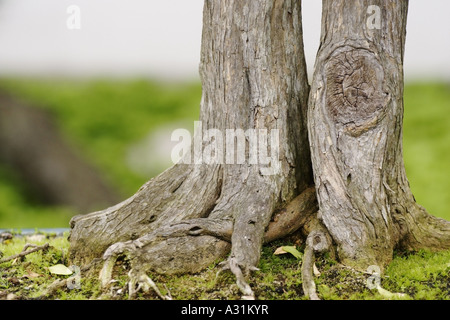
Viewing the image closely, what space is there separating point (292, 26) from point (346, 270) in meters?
1.64

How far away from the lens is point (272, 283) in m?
3.20

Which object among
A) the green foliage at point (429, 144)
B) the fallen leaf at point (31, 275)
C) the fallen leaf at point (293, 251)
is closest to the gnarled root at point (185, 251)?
the fallen leaf at point (293, 251)

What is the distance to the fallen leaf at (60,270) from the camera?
11.8ft

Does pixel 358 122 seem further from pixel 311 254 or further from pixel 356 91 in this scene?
pixel 311 254

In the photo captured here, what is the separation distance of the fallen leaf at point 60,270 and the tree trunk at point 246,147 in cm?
10

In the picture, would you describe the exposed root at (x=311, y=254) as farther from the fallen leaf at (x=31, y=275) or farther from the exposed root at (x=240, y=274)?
the fallen leaf at (x=31, y=275)

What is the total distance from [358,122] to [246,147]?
737mm

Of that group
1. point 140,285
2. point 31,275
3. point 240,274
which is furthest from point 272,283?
point 31,275

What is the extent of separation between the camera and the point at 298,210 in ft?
12.2

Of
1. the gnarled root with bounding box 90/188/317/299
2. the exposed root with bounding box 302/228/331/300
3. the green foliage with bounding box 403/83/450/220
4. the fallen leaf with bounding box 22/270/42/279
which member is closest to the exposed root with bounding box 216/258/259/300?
the gnarled root with bounding box 90/188/317/299

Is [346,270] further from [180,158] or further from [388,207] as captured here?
[180,158]
